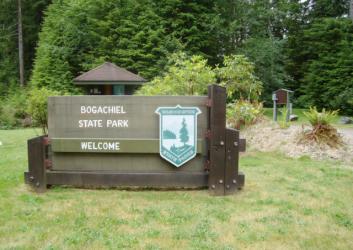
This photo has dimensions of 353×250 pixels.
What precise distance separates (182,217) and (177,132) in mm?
1099

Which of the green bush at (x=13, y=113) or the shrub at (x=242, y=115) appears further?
the green bush at (x=13, y=113)

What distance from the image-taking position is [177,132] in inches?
164

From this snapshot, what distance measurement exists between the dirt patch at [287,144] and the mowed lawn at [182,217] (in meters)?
1.69

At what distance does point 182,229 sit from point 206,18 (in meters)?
17.8

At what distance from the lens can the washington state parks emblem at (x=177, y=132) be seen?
4168 mm

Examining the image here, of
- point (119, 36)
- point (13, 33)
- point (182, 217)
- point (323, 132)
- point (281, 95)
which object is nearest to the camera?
A: point (182, 217)

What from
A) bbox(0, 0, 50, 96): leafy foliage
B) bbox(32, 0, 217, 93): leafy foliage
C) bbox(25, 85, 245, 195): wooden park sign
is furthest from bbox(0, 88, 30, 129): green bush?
bbox(25, 85, 245, 195): wooden park sign

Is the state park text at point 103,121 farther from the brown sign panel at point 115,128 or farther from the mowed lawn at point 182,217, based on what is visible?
the mowed lawn at point 182,217

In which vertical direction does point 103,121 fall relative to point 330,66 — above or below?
below

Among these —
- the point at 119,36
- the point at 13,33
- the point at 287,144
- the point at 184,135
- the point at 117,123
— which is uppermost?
the point at 13,33

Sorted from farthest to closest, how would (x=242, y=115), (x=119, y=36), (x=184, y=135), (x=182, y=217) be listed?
1. (x=119, y=36)
2. (x=242, y=115)
3. (x=184, y=135)
4. (x=182, y=217)

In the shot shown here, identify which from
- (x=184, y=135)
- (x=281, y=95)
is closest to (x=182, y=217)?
(x=184, y=135)

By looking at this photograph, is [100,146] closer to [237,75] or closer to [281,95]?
[237,75]

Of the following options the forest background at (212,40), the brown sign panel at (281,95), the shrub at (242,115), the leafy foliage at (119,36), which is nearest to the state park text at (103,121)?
the shrub at (242,115)
